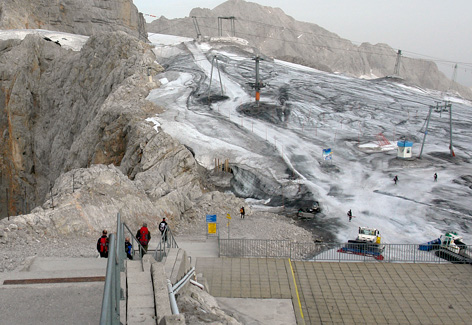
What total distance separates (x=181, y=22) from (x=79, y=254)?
163m

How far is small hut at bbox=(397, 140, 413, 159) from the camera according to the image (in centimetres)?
3575

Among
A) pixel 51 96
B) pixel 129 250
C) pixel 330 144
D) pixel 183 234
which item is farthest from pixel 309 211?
pixel 51 96

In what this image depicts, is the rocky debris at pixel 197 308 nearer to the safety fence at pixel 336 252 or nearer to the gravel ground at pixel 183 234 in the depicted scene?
the gravel ground at pixel 183 234

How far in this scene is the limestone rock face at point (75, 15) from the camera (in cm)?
8125

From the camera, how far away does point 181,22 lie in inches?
6599

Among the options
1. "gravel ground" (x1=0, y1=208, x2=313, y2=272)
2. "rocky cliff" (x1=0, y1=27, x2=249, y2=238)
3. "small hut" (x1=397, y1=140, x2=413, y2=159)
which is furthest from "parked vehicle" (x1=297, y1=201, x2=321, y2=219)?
"small hut" (x1=397, y1=140, x2=413, y2=159)

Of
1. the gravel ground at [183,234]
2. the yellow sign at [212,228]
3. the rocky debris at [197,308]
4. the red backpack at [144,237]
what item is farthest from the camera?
the yellow sign at [212,228]

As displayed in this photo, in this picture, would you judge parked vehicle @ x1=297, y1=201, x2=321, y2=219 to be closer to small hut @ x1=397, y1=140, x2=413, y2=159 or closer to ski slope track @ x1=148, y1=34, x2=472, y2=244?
ski slope track @ x1=148, y1=34, x2=472, y2=244

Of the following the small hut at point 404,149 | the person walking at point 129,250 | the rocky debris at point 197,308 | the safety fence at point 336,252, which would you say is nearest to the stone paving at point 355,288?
the safety fence at point 336,252

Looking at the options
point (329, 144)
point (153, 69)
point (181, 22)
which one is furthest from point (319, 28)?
point (329, 144)

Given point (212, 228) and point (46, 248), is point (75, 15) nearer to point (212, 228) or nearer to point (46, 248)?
point (212, 228)

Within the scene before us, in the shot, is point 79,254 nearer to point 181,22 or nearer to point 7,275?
point 7,275

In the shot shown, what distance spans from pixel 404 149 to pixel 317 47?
455ft

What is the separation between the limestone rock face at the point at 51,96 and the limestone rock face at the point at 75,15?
1966cm
